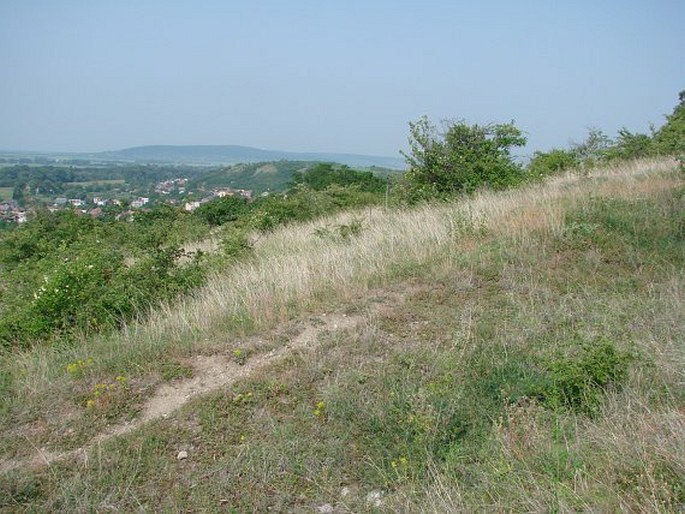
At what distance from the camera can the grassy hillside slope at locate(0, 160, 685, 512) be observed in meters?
2.97

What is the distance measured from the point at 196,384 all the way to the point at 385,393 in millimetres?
1572

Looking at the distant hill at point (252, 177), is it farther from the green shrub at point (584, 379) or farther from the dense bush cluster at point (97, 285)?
the green shrub at point (584, 379)

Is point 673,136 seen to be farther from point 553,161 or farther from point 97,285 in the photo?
point 97,285

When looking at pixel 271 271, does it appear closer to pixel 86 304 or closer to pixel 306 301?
pixel 306 301

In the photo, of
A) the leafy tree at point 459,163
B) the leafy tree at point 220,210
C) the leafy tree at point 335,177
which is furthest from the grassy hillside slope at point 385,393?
the leafy tree at point 335,177

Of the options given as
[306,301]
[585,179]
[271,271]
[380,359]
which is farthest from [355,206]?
[380,359]

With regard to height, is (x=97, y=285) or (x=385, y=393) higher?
(x=97, y=285)

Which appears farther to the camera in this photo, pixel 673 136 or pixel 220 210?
pixel 220 210

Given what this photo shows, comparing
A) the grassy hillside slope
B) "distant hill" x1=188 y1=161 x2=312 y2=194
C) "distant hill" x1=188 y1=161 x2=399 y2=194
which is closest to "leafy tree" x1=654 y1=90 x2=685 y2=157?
the grassy hillside slope

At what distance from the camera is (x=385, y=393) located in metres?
3.98

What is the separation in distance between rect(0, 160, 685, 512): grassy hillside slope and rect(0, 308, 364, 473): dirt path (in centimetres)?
2

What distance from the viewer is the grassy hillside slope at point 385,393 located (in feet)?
9.75

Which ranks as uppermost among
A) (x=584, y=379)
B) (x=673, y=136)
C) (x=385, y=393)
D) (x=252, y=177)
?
(x=673, y=136)

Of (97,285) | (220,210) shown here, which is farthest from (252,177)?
(97,285)
